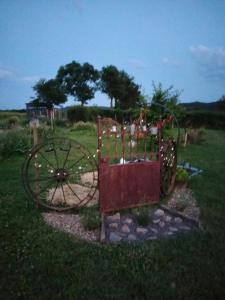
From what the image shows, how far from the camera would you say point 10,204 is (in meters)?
5.15

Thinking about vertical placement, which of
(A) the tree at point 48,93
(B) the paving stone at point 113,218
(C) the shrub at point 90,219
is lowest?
(B) the paving stone at point 113,218

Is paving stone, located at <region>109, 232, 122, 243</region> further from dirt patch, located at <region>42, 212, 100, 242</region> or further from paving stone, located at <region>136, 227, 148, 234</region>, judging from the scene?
paving stone, located at <region>136, 227, 148, 234</region>

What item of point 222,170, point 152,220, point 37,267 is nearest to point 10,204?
point 37,267

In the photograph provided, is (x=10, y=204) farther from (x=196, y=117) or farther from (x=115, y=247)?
(x=196, y=117)

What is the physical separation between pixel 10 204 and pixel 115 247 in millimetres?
2377

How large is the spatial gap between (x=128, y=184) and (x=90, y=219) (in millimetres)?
936

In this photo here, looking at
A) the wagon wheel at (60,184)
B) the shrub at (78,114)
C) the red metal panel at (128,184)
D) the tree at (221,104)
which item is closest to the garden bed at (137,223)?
the red metal panel at (128,184)

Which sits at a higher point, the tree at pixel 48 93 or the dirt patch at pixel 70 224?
the tree at pixel 48 93

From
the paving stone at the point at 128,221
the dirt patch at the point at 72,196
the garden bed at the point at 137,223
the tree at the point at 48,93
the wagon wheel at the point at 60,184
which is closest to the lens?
the garden bed at the point at 137,223

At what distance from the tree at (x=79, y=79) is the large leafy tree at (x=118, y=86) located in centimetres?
191

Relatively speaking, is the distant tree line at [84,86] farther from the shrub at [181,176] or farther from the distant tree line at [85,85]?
the shrub at [181,176]

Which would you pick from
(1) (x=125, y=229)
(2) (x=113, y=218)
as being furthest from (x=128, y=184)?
(1) (x=125, y=229)

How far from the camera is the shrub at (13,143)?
9906 mm

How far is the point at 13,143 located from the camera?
10188mm
